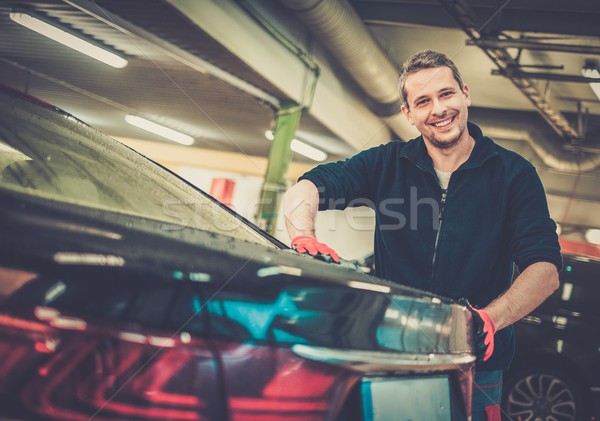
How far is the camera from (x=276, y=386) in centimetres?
68

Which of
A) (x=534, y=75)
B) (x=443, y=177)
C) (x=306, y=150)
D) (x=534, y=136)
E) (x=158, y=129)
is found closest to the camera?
(x=443, y=177)

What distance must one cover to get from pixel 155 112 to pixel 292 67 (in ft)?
15.6

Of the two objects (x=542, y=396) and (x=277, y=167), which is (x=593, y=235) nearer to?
(x=277, y=167)

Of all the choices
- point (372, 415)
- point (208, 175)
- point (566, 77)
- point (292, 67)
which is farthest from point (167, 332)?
point (208, 175)

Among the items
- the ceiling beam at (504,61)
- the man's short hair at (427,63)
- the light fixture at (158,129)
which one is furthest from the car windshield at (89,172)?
the light fixture at (158,129)

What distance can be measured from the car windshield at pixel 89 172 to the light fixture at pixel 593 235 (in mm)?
15014

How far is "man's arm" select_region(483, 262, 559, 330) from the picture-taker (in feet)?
4.92

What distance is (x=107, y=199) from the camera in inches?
51.1

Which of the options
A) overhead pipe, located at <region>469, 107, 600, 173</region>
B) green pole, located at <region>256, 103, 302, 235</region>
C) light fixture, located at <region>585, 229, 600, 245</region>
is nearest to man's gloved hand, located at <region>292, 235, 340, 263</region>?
green pole, located at <region>256, 103, 302, 235</region>

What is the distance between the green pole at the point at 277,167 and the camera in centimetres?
777

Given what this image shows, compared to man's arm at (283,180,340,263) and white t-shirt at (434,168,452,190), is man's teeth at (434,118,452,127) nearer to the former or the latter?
white t-shirt at (434,168,452,190)

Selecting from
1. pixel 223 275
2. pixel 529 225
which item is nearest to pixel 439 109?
pixel 529 225

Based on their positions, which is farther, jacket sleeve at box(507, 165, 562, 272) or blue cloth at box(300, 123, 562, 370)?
blue cloth at box(300, 123, 562, 370)

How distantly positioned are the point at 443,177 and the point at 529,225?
353 mm
